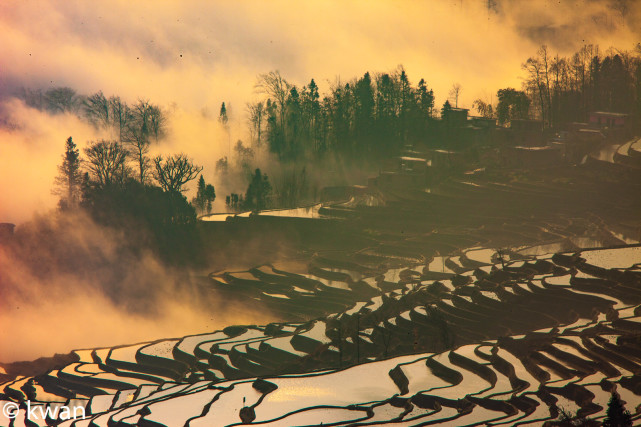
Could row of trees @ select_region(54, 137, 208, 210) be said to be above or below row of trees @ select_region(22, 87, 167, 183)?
below

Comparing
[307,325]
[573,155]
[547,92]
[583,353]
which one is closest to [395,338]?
[307,325]

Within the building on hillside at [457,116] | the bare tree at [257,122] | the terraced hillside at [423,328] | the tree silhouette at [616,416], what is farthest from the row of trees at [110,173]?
the tree silhouette at [616,416]

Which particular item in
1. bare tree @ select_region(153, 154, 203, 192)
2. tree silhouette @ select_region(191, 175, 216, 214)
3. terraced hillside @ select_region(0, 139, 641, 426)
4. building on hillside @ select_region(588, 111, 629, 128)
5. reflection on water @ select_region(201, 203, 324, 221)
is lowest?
terraced hillside @ select_region(0, 139, 641, 426)

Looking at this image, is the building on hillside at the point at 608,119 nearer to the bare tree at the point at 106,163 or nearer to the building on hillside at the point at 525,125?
the building on hillside at the point at 525,125

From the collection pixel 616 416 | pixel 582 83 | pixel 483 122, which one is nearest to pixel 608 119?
pixel 582 83

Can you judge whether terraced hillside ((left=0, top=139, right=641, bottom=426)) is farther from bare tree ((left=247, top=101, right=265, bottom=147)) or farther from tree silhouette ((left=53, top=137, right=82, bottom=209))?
tree silhouette ((left=53, top=137, right=82, bottom=209))

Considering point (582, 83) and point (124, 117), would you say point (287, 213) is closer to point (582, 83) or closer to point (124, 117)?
point (124, 117)

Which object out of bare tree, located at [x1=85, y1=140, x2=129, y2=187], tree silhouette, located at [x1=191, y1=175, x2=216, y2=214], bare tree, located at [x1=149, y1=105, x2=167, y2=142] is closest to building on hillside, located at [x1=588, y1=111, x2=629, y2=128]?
tree silhouette, located at [x1=191, y1=175, x2=216, y2=214]
